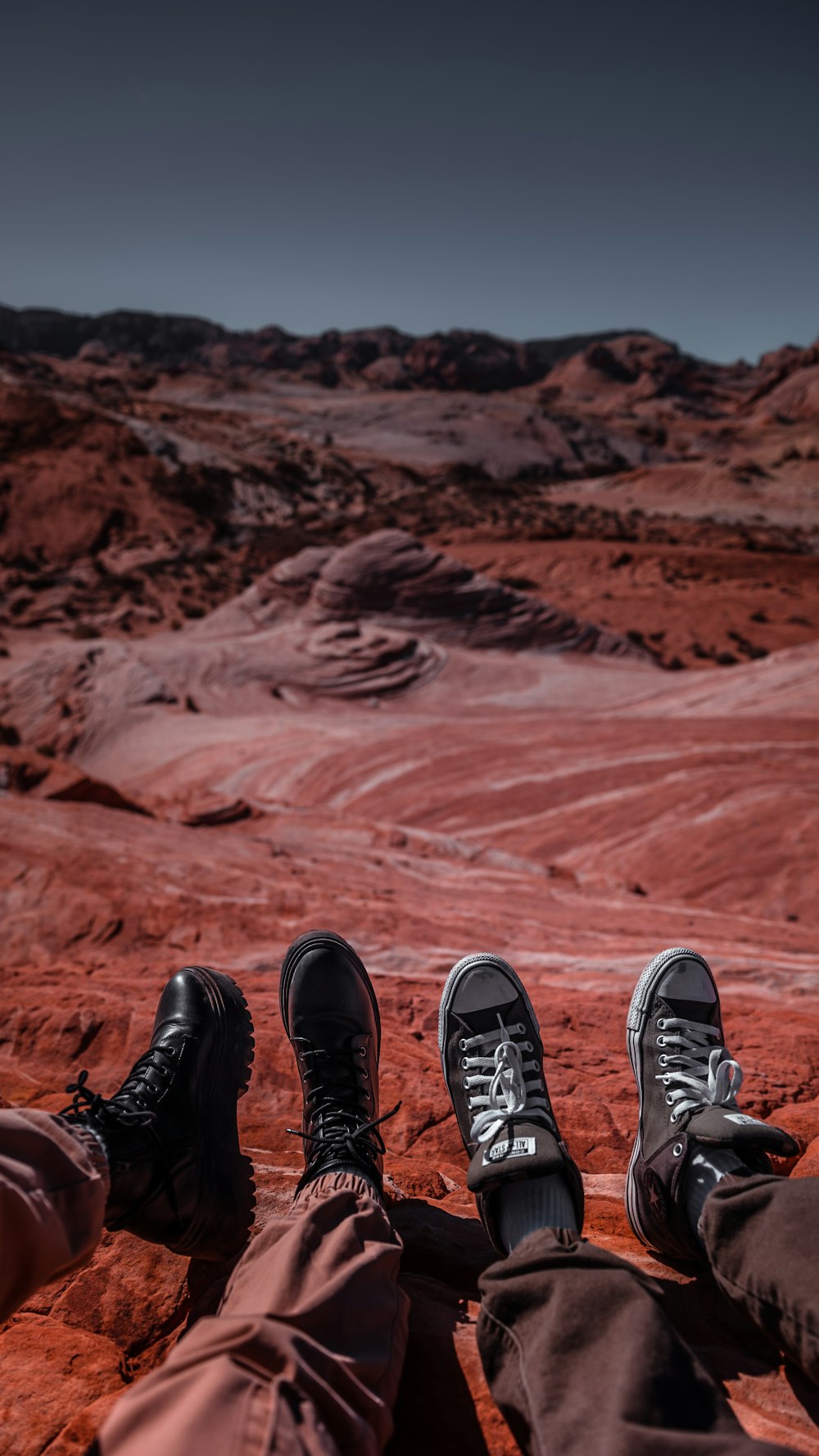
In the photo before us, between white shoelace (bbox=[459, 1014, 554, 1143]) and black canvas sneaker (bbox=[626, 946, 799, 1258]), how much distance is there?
237mm

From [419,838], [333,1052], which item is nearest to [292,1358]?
[333,1052]

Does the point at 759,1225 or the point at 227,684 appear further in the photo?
the point at 227,684

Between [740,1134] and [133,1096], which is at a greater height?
[740,1134]

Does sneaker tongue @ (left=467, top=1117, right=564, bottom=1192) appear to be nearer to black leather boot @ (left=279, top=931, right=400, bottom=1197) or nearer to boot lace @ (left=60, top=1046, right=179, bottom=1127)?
black leather boot @ (left=279, top=931, right=400, bottom=1197)

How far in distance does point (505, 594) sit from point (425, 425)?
122 ft

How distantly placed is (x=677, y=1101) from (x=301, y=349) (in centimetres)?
10188

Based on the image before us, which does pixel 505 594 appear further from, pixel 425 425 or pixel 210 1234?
pixel 425 425

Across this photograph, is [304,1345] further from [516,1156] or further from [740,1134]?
[740,1134]

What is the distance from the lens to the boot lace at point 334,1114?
1635 millimetres

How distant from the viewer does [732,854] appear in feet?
15.8

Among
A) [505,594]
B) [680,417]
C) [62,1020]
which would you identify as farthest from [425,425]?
[62,1020]

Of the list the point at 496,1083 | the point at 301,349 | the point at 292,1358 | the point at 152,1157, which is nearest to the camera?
the point at 292,1358

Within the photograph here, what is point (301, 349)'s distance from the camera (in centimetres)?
9075

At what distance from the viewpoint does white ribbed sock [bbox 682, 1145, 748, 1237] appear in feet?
4.63
